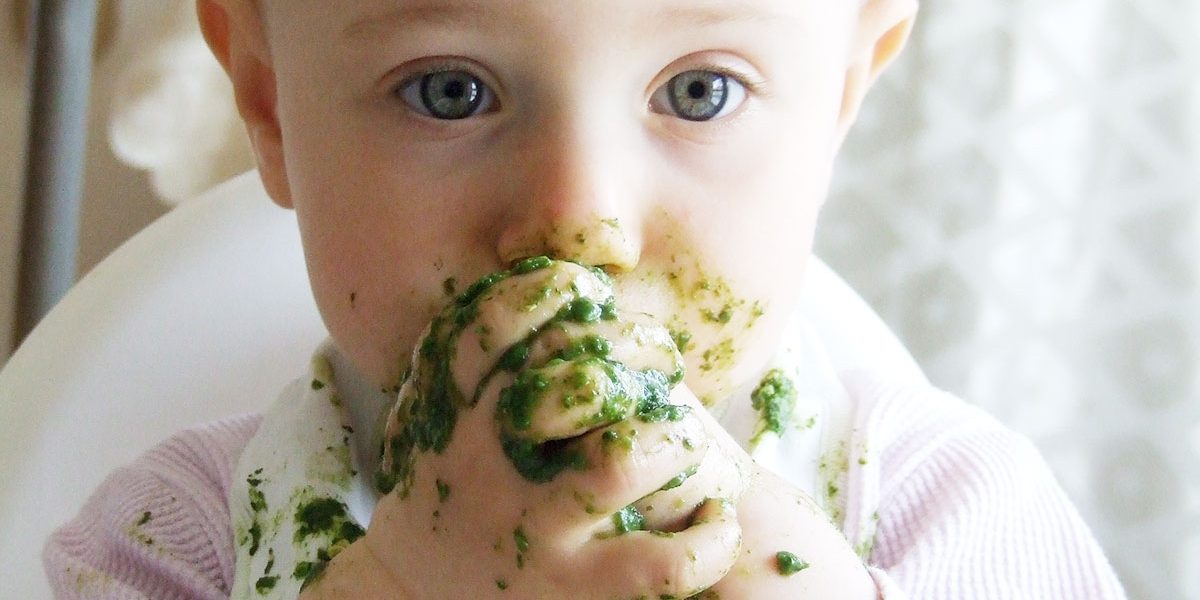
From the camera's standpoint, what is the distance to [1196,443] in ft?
3.82

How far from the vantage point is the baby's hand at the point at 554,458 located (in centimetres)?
39

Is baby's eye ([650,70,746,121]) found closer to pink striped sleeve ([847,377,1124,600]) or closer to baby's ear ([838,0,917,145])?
baby's ear ([838,0,917,145])

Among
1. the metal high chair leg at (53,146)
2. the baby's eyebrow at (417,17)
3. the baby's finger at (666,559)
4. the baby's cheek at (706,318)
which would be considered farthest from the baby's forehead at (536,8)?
the metal high chair leg at (53,146)

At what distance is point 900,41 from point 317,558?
0.46m

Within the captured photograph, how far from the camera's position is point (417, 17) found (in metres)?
0.52

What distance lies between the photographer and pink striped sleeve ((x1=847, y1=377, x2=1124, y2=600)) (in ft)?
2.23

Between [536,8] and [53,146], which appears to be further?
[53,146]

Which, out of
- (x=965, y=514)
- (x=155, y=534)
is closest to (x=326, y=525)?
(x=155, y=534)

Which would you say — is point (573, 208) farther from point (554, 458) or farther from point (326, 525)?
point (326, 525)

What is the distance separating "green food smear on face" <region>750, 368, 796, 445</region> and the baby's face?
0.38 ft

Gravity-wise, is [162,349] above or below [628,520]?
above

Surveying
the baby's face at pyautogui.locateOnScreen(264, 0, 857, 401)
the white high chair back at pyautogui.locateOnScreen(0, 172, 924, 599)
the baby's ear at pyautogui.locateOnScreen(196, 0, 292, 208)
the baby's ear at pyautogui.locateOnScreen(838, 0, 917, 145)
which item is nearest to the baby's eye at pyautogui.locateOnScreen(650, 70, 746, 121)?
the baby's face at pyautogui.locateOnScreen(264, 0, 857, 401)

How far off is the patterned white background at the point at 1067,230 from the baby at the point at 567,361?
48 centimetres

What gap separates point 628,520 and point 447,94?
229 millimetres
